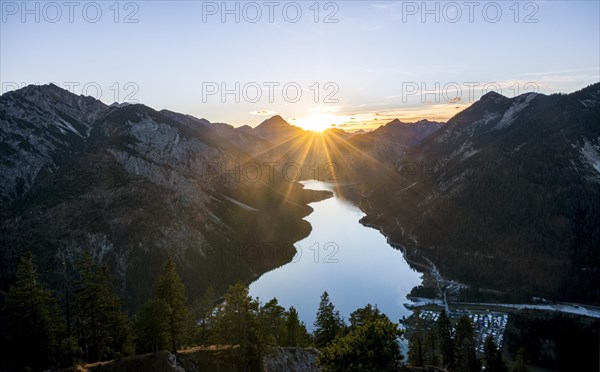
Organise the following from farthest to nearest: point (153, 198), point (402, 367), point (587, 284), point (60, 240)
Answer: point (153, 198)
point (587, 284)
point (60, 240)
point (402, 367)

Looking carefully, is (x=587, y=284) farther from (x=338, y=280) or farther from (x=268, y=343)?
(x=268, y=343)

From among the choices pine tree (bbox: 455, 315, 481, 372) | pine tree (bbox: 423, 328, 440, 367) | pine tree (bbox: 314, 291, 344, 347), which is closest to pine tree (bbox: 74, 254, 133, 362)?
pine tree (bbox: 314, 291, 344, 347)

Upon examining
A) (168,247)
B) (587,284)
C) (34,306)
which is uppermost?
(34,306)

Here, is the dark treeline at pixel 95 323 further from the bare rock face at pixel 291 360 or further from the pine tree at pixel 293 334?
the pine tree at pixel 293 334

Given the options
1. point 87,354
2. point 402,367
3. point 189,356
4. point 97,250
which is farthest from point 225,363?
point 97,250

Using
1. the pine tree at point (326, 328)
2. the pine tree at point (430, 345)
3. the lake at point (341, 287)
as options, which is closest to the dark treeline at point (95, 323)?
the pine tree at point (326, 328)

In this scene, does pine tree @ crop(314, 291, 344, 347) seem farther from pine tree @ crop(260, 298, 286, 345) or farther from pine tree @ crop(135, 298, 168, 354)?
pine tree @ crop(135, 298, 168, 354)

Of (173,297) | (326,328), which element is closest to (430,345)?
(326,328)
